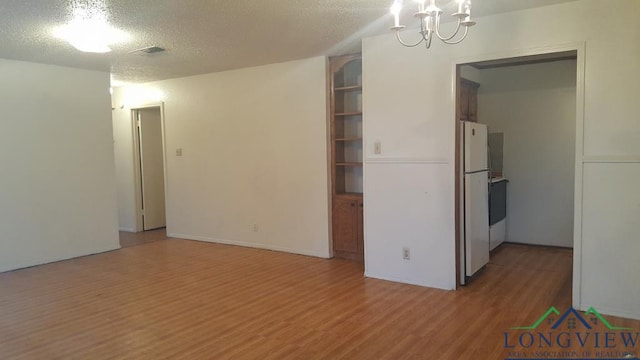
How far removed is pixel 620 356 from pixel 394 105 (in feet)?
8.32

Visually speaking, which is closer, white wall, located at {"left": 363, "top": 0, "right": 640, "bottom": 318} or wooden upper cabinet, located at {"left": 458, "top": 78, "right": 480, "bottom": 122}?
white wall, located at {"left": 363, "top": 0, "right": 640, "bottom": 318}

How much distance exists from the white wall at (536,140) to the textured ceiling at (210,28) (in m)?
2.28

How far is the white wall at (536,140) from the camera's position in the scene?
208 inches

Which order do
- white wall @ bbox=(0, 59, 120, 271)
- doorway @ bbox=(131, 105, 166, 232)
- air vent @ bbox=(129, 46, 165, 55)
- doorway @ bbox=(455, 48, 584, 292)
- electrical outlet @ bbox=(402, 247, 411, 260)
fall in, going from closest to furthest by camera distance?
electrical outlet @ bbox=(402, 247, 411, 260)
air vent @ bbox=(129, 46, 165, 55)
white wall @ bbox=(0, 59, 120, 271)
doorway @ bbox=(455, 48, 584, 292)
doorway @ bbox=(131, 105, 166, 232)

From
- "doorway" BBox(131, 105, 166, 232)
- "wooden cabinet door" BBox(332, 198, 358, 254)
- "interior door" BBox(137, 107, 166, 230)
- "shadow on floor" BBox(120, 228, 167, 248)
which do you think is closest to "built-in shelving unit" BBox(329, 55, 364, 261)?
"wooden cabinet door" BBox(332, 198, 358, 254)

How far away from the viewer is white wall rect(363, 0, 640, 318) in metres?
3.12

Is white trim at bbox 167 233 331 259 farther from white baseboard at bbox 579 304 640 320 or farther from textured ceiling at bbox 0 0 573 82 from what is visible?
white baseboard at bbox 579 304 640 320

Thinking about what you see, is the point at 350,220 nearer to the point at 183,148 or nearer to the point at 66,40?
the point at 183,148

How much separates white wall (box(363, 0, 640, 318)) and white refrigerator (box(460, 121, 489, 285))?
0.19 meters

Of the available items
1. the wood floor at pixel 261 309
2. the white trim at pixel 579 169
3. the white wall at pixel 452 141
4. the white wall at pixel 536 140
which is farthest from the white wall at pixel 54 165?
the white trim at pixel 579 169

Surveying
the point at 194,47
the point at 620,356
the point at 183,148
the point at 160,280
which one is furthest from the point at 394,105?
the point at 183,148

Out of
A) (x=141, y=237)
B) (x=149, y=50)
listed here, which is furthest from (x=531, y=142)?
(x=141, y=237)

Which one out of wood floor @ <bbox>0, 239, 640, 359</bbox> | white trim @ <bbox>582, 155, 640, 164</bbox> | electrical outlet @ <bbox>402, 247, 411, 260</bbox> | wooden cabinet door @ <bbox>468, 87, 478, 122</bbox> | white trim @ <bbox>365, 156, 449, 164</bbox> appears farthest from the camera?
wooden cabinet door @ <bbox>468, 87, 478, 122</bbox>

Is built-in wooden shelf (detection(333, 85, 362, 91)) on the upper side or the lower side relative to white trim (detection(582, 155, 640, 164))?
upper
